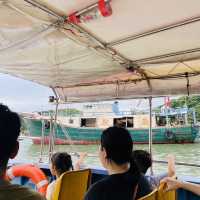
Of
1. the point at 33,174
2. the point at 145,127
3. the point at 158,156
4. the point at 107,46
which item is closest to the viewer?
the point at 107,46

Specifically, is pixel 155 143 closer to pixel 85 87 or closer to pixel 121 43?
pixel 85 87

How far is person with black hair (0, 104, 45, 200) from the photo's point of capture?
29.7 inches

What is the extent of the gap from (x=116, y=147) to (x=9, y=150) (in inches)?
23.9

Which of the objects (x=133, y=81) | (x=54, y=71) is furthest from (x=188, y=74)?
(x=54, y=71)

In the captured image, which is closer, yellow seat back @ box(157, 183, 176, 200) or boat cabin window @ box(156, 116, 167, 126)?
yellow seat back @ box(157, 183, 176, 200)

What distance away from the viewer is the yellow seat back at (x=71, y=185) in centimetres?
188

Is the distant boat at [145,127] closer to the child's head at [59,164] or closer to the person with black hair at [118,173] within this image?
the child's head at [59,164]

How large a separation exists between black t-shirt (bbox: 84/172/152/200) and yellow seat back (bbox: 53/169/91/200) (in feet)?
2.46

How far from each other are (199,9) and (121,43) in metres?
0.83

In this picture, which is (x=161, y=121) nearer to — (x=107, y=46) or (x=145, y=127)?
(x=145, y=127)

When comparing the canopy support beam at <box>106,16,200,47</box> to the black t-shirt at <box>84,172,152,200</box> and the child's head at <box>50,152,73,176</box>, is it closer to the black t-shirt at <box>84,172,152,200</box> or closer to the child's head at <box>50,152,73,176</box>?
the child's head at <box>50,152,73,176</box>

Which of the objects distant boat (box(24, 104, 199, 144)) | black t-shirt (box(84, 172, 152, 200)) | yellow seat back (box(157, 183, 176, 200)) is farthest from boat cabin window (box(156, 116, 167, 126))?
black t-shirt (box(84, 172, 152, 200))

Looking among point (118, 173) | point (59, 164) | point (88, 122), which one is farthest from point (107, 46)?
point (88, 122)

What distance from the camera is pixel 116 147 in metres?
1.29
